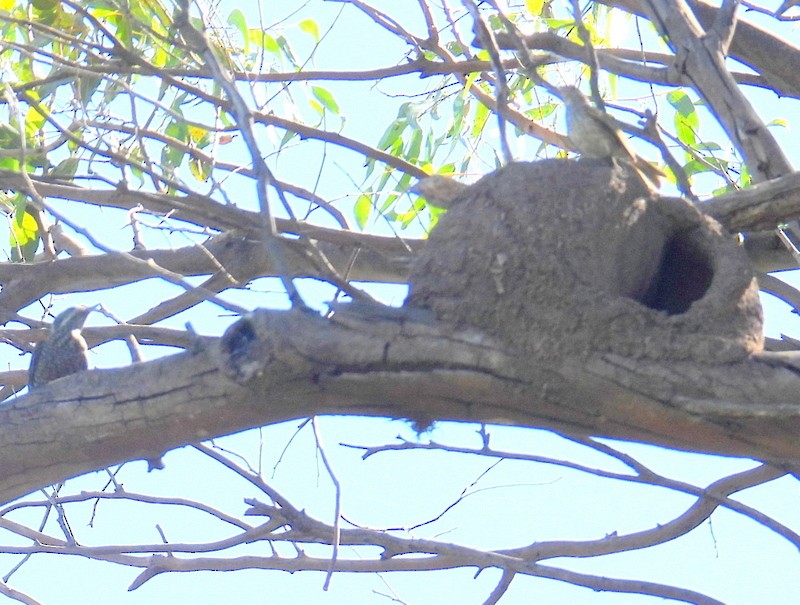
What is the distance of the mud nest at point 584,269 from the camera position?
3.21 metres

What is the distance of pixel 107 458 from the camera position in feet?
11.1

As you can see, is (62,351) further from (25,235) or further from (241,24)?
(241,24)

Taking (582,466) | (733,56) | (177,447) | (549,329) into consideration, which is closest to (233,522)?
(177,447)

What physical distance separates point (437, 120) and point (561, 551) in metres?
2.70

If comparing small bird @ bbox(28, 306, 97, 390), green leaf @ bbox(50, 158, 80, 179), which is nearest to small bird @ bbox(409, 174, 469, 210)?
small bird @ bbox(28, 306, 97, 390)

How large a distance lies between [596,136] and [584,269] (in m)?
0.92

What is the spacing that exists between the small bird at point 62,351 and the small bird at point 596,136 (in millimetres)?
2107

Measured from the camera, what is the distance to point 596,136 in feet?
13.9

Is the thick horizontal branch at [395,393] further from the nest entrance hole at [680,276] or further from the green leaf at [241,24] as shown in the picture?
the green leaf at [241,24]

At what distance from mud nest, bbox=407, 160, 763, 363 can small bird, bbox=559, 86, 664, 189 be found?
0.29 m

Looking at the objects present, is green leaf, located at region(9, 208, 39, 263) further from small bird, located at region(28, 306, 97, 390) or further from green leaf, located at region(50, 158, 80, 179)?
small bird, located at region(28, 306, 97, 390)

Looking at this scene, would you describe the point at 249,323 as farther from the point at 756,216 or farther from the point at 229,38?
the point at 229,38

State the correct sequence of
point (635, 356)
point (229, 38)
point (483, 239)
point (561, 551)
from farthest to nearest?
point (229, 38) < point (561, 551) < point (483, 239) < point (635, 356)

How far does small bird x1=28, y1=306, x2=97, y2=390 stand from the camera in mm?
4562
